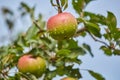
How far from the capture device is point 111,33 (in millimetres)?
1856

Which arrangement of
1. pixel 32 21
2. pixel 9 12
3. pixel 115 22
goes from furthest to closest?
pixel 9 12, pixel 32 21, pixel 115 22

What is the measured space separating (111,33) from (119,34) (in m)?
0.04

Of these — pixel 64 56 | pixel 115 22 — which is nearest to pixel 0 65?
pixel 64 56

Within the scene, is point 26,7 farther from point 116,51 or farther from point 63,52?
point 116,51

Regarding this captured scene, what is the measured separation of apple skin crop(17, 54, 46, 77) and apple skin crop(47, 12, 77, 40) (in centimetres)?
27

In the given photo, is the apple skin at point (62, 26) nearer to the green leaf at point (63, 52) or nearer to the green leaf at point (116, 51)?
the green leaf at point (63, 52)

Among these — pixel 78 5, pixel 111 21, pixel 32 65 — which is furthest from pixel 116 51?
pixel 32 65

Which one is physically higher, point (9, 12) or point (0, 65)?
point (9, 12)

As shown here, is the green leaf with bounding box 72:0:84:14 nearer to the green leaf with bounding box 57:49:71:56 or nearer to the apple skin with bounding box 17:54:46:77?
the green leaf with bounding box 57:49:71:56

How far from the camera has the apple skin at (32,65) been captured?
1.83 m

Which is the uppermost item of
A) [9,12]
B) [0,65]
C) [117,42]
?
[9,12]

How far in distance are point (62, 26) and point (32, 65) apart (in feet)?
1.10

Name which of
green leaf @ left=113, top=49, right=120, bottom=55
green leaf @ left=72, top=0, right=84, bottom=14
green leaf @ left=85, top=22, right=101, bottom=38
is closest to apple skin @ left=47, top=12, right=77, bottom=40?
green leaf @ left=85, top=22, right=101, bottom=38

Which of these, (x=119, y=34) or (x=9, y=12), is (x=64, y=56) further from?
(x=9, y=12)
